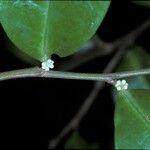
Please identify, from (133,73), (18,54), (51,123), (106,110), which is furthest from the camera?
(51,123)

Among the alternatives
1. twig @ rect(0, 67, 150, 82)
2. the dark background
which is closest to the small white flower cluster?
twig @ rect(0, 67, 150, 82)

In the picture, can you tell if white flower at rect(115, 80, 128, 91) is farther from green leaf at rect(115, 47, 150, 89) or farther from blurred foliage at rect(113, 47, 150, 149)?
green leaf at rect(115, 47, 150, 89)

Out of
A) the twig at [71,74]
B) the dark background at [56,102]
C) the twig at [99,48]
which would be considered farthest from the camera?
the dark background at [56,102]

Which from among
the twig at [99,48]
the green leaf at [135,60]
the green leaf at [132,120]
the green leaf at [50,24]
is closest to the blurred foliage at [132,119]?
the green leaf at [132,120]

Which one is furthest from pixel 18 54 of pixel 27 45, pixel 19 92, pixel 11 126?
pixel 27 45

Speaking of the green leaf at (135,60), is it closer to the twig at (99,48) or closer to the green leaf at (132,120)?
the twig at (99,48)

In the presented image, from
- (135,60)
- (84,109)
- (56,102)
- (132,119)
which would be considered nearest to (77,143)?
(84,109)

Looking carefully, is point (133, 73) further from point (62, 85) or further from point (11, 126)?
point (11, 126)
